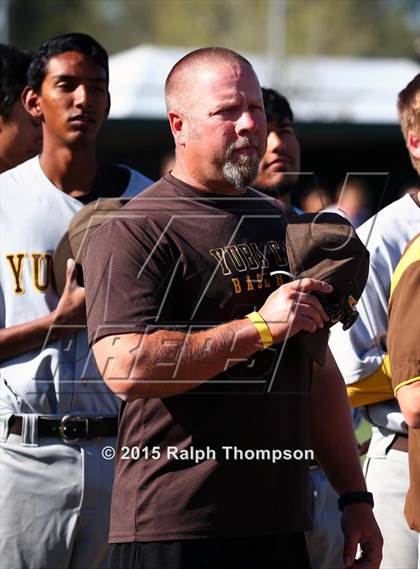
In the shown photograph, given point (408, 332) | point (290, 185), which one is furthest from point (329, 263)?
point (290, 185)

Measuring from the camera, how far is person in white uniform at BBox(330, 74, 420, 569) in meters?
4.30

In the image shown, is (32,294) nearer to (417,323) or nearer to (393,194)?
(417,323)

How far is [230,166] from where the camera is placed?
3.36 meters

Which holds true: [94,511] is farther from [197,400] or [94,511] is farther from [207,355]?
[207,355]

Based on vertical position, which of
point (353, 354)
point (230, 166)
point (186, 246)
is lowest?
point (353, 354)

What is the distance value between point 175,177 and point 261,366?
2.10 ft

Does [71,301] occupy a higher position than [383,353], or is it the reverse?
[71,301]

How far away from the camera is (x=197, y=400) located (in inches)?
128

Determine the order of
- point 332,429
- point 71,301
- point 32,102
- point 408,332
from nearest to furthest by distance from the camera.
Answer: point 408,332
point 332,429
point 71,301
point 32,102

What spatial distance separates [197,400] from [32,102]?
77.7 inches

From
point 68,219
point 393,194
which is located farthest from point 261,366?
point 393,194

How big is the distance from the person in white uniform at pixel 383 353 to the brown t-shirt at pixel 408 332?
974mm

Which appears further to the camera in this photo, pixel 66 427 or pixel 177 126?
pixel 66 427

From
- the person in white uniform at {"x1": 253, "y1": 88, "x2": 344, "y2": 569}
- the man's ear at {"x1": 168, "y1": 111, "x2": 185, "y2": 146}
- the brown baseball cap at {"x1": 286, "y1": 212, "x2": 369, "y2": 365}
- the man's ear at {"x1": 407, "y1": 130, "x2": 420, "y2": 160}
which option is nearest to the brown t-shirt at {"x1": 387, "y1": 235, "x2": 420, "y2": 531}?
the brown baseball cap at {"x1": 286, "y1": 212, "x2": 369, "y2": 365}
